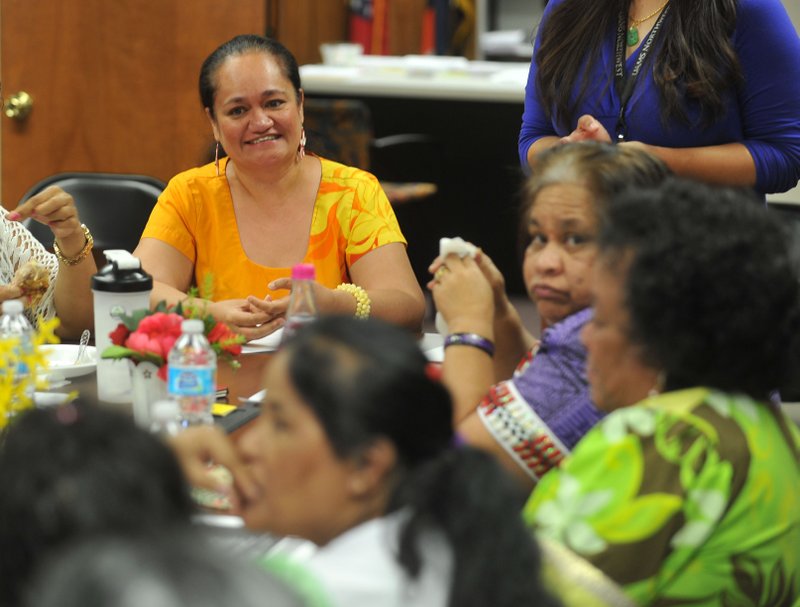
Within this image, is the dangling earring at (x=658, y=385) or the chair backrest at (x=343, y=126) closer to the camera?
the dangling earring at (x=658, y=385)

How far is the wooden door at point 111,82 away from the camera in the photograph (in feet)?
14.2

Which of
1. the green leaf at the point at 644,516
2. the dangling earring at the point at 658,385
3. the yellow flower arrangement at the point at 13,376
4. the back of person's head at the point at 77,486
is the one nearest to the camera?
the back of person's head at the point at 77,486

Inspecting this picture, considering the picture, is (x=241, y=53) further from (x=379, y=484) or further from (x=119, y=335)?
(x=379, y=484)

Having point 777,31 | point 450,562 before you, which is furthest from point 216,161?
point 450,562

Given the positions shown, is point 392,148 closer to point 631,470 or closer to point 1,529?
point 631,470

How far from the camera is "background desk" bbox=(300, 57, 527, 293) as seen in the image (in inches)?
221

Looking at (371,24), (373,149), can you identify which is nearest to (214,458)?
(373,149)

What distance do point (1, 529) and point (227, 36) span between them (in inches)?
145

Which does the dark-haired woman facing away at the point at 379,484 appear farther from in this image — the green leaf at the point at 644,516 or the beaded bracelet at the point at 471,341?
the beaded bracelet at the point at 471,341

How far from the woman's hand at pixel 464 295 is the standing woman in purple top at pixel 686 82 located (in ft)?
1.81

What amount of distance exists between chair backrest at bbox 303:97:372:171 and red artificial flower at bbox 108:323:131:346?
2924mm

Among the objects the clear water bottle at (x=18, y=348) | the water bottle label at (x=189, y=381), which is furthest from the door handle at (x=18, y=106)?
the water bottle label at (x=189, y=381)

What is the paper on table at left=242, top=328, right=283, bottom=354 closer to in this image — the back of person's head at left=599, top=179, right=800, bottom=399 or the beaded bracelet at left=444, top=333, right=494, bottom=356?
the beaded bracelet at left=444, top=333, right=494, bottom=356

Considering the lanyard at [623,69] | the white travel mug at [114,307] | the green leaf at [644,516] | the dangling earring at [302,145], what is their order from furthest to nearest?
the dangling earring at [302,145]
the lanyard at [623,69]
the white travel mug at [114,307]
the green leaf at [644,516]
